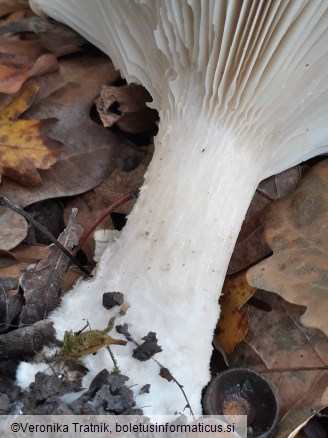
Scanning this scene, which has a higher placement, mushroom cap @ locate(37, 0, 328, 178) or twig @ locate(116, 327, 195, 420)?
mushroom cap @ locate(37, 0, 328, 178)

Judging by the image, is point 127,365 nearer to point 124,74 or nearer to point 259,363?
point 259,363

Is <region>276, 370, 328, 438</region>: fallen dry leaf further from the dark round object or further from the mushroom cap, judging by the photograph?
the mushroom cap

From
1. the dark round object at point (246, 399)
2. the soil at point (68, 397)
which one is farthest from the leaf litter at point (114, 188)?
the soil at point (68, 397)

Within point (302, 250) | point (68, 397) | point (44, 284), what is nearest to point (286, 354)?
point (302, 250)

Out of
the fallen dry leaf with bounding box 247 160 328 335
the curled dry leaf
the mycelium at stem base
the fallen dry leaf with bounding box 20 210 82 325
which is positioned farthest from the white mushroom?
the curled dry leaf

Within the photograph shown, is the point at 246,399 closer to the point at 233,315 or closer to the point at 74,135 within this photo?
the point at 233,315

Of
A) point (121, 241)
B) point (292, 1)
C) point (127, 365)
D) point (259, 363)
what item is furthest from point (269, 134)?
point (127, 365)
